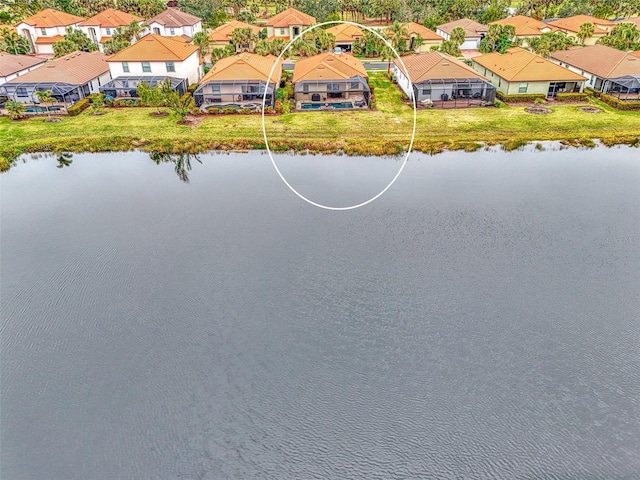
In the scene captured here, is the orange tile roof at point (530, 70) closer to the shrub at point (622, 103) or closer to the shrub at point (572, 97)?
the shrub at point (572, 97)

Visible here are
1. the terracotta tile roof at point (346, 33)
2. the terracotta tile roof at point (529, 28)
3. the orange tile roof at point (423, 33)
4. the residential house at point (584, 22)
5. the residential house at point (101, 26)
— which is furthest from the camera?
the residential house at point (101, 26)

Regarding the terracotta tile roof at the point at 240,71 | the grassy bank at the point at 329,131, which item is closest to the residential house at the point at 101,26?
the terracotta tile roof at the point at 240,71

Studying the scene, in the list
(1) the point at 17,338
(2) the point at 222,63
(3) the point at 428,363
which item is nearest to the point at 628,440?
(3) the point at 428,363

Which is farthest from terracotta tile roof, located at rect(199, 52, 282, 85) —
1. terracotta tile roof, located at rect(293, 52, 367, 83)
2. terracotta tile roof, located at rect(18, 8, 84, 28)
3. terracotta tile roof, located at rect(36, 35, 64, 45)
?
terracotta tile roof, located at rect(18, 8, 84, 28)

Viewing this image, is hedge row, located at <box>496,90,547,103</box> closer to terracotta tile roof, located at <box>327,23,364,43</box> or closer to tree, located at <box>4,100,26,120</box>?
terracotta tile roof, located at <box>327,23,364,43</box>

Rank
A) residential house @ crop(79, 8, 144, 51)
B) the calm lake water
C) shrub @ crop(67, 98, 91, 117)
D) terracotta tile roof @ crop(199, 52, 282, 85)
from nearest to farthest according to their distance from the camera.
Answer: the calm lake water, shrub @ crop(67, 98, 91, 117), terracotta tile roof @ crop(199, 52, 282, 85), residential house @ crop(79, 8, 144, 51)

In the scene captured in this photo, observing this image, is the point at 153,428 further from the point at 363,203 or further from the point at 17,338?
the point at 363,203
